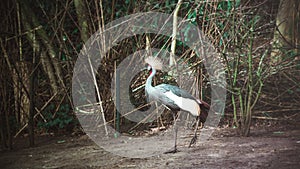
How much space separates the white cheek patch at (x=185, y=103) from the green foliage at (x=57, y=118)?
210 cm

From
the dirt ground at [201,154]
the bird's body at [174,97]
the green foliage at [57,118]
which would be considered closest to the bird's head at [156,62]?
the bird's body at [174,97]

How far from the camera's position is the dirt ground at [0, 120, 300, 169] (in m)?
2.85

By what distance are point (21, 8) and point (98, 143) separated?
2.31m

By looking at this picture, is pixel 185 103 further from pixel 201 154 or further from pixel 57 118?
pixel 57 118

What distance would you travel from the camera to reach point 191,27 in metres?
5.03

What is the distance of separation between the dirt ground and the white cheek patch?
0.34 m

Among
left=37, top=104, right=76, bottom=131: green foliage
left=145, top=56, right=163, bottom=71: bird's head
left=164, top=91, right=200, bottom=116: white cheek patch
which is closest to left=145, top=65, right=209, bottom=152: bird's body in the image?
left=164, top=91, right=200, bottom=116: white cheek patch

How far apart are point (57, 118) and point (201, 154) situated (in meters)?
2.67

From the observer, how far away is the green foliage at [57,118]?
17.0 ft

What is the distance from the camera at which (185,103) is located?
352 centimetres

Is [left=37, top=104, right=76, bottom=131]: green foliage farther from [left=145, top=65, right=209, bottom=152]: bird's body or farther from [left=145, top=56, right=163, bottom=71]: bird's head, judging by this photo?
[left=145, top=65, right=209, bottom=152]: bird's body

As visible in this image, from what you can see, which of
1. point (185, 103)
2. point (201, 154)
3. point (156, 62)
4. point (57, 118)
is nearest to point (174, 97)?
point (185, 103)

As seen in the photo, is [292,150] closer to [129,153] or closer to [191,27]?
[129,153]

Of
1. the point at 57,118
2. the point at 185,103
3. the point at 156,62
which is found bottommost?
the point at 57,118
